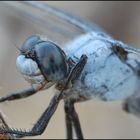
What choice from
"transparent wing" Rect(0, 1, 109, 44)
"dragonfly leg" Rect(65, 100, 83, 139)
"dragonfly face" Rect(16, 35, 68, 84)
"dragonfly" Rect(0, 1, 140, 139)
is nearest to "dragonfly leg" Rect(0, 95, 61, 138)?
"dragonfly" Rect(0, 1, 140, 139)

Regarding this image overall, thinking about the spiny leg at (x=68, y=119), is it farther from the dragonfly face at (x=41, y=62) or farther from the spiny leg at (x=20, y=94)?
the dragonfly face at (x=41, y=62)

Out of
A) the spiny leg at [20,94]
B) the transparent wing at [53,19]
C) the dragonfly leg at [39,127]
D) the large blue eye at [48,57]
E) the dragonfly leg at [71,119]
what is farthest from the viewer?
the transparent wing at [53,19]

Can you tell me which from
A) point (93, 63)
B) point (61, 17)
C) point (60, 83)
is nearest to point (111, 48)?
point (93, 63)

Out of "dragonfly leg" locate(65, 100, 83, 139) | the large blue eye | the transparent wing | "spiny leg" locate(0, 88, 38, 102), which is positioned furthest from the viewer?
the transparent wing

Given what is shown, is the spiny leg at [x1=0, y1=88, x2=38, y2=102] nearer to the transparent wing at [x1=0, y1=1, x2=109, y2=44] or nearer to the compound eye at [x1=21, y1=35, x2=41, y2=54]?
the compound eye at [x1=21, y1=35, x2=41, y2=54]

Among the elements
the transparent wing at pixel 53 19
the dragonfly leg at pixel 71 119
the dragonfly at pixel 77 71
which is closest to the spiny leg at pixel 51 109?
the dragonfly at pixel 77 71

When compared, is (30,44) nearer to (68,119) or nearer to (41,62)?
(41,62)

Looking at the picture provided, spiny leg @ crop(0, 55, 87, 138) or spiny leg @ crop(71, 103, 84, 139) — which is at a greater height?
spiny leg @ crop(0, 55, 87, 138)

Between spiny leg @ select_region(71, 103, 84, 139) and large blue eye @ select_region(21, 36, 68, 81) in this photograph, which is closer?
large blue eye @ select_region(21, 36, 68, 81)

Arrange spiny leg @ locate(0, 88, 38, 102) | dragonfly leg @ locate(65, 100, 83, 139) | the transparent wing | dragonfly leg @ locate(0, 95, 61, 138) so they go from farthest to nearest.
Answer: the transparent wing < dragonfly leg @ locate(65, 100, 83, 139) < spiny leg @ locate(0, 88, 38, 102) < dragonfly leg @ locate(0, 95, 61, 138)
